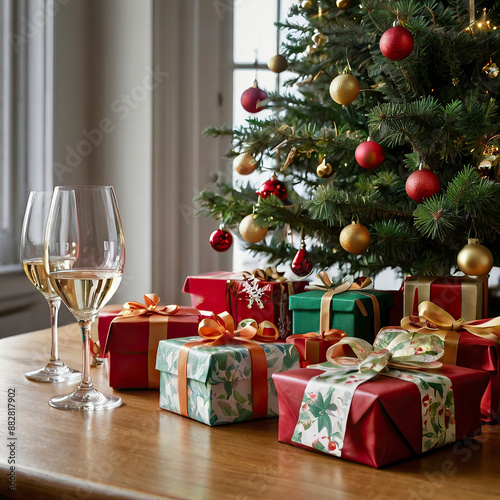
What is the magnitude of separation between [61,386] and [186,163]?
1.27 meters

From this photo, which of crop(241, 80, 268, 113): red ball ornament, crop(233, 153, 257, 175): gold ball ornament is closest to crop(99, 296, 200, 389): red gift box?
crop(233, 153, 257, 175): gold ball ornament

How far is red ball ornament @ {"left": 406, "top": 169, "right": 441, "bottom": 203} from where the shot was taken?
889 millimetres

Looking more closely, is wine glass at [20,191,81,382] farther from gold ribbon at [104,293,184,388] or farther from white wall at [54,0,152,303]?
white wall at [54,0,152,303]

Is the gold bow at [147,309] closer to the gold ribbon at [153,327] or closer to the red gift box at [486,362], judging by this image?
the gold ribbon at [153,327]

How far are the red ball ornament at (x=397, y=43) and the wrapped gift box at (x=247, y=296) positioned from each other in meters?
0.37

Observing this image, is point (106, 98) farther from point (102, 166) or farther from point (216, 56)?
point (216, 56)

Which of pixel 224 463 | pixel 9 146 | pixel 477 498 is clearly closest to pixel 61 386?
pixel 224 463

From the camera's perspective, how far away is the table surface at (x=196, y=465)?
0.51 metres

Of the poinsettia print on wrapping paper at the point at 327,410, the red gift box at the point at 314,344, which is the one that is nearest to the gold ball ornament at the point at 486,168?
the red gift box at the point at 314,344

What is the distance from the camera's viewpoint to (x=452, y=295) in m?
0.80

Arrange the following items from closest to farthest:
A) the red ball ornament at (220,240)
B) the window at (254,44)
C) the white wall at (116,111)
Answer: the red ball ornament at (220,240) < the white wall at (116,111) < the window at (254,44)

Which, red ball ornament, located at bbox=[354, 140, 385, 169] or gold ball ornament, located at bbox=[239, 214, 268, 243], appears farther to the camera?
gold ball ornament, located at bbox=[239, 214, 268, 243]

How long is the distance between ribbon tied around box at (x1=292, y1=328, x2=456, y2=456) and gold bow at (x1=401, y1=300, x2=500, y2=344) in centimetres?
9

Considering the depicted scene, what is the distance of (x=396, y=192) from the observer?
3.62 ft
